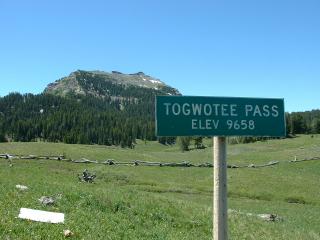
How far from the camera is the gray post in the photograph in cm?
911

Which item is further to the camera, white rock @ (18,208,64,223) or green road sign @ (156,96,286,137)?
white rock @ (18,208,64,223)

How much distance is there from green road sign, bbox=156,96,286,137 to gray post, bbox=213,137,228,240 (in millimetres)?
346

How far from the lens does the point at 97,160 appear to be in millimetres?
74500

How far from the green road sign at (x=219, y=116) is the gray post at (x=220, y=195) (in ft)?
1.13

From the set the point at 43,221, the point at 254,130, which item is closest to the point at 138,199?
the point at 43,221

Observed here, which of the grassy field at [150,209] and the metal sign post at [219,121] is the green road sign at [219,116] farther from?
the grassy field at [150,209]

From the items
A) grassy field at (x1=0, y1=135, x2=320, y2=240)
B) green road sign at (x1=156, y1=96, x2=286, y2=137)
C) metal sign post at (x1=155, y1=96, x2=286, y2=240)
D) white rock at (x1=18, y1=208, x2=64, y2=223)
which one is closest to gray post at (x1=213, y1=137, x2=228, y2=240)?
metal sign post at (x1=155, y1=96, x2=286, y2=240)

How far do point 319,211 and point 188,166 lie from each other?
32.4 meters

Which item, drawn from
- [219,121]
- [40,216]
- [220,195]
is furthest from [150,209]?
[219,121]

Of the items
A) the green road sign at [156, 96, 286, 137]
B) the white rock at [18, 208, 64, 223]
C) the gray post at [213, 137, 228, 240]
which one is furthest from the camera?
the white rock at [18, 208, 64, 223]

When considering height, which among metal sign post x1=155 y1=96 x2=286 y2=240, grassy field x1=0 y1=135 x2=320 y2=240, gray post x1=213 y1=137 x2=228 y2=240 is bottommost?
grassy field x1=0 y1=135 x2=320 y2=240

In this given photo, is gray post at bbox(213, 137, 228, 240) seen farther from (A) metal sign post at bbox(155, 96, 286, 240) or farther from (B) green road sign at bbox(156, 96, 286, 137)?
(B) green road sign at bbox(156, 96, 286, 137)

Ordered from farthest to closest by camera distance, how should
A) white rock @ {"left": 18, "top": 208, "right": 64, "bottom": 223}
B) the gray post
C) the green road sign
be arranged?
white rock @ {"left": 18, "top": 208, "right": 64, "bottom": 223} → the gray post → the green road sign

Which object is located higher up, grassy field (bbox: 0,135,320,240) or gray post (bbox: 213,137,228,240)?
gray post (bbox: 213,137,228,240)
